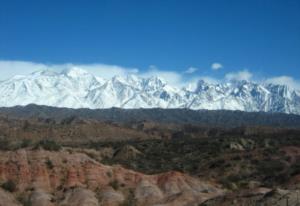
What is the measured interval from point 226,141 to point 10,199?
10605cm

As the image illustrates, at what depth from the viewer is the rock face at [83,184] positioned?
66312 mm

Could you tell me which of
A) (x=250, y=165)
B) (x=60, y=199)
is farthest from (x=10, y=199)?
(x=250, y=165)

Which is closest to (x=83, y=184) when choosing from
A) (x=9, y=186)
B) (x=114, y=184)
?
(x=114, y=184)

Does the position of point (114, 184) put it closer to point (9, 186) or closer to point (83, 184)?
point (83, 184)

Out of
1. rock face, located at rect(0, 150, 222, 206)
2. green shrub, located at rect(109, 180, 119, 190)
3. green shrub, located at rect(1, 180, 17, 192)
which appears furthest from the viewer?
green shrub, located at rect(109, 180, 119, 190)

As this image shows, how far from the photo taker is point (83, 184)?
70812 millimetres

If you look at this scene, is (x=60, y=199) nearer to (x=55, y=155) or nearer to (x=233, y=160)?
(x=55, y=155)

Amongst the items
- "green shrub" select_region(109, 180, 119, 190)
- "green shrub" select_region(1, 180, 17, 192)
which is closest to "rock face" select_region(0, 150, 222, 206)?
"green shrub" select_region(109, 180, 119, 190)

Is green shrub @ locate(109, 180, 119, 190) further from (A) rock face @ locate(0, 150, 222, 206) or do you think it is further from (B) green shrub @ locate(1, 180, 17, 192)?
(B) green shrub @ locate(1, 180, 17, 192)

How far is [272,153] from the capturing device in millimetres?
133250

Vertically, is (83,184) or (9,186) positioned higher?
(83,184)

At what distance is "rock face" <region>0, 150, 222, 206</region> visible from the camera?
6631 centimetres

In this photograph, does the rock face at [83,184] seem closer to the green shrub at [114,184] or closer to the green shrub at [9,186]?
the green shrub at [114,184]

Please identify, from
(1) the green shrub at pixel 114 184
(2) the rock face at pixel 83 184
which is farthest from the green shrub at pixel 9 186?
(1) the green shrub at pixel 114 184
